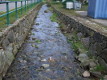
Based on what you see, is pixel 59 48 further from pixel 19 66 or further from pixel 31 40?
pixel 19 66

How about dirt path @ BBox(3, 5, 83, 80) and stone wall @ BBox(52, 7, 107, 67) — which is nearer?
dirt path @ BBox(3, 5, 83, 80)

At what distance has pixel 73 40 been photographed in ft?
29.8

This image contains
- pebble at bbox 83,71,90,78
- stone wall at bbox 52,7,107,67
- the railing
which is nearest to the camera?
pebble at bbox 83,71,90,78

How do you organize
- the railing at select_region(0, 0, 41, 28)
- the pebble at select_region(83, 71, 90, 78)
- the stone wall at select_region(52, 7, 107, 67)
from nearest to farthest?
1. the pebble at select_region(83, 71, 90, 78)
2. the stone wall at select_region(52, 7, 107, 67)
3. the railing at select_region(0, 0, 41, 28)

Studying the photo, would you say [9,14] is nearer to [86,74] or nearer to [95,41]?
[95,41]

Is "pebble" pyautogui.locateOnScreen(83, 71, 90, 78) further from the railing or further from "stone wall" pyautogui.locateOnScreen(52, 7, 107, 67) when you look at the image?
the railing

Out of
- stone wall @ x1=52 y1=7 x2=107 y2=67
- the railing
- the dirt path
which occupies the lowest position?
the dirt path

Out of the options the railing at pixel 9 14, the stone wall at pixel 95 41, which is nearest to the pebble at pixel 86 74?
the stone wall at pixel 95 41

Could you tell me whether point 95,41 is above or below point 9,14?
below

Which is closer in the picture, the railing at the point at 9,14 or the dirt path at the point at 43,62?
the dirt path at the point at 43,62

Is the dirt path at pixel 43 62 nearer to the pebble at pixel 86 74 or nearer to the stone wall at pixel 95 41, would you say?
the pebble at pixel 86 74

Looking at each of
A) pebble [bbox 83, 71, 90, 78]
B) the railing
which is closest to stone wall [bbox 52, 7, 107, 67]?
pebble [bbox 83, 71, 90, 78]

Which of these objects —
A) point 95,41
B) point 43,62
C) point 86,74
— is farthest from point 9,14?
point 86,74

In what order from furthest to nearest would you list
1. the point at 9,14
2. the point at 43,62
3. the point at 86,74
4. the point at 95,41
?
1. the point at 9,14
2. the point at 95,41
3. the point at 43,62
4. the point at 86,74
